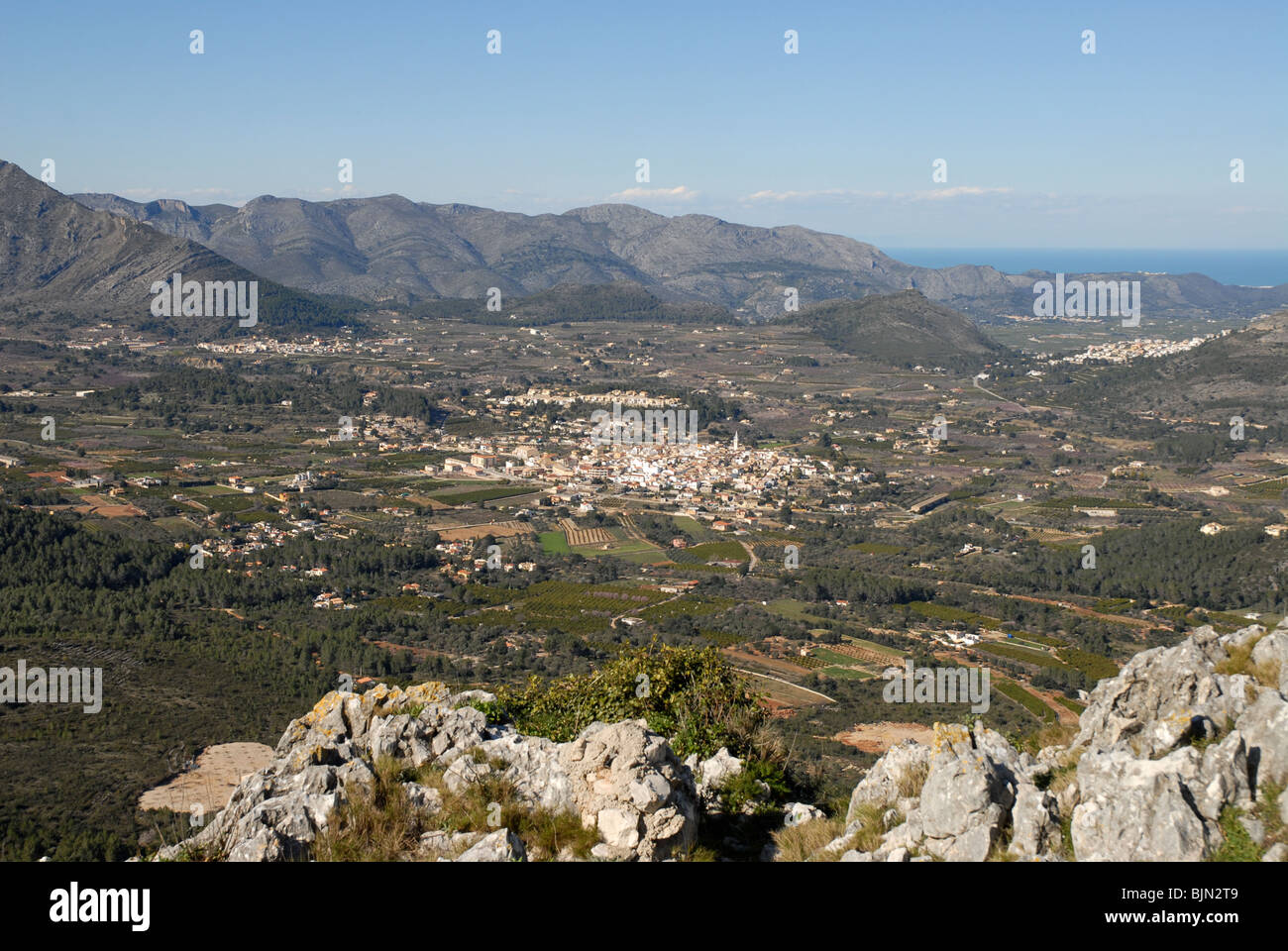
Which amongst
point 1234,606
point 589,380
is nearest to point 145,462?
point 589,380

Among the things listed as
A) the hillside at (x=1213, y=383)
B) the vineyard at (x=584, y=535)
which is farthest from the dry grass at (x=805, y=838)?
the hillside at (x=1213, y=383)

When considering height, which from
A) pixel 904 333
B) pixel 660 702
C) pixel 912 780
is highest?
pixel 904 333

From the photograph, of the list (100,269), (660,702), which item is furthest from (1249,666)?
(100,269)

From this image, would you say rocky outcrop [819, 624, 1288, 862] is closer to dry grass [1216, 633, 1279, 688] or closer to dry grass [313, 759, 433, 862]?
dry grass [1216, 633, 1279, 688]

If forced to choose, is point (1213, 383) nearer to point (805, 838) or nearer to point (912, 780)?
point (912, 780)

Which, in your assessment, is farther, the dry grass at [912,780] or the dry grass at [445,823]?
the dry grass at [912,780]

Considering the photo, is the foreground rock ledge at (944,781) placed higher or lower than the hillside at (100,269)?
lower

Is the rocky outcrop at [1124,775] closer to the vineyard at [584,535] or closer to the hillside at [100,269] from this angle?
the vineyard at [584,535]

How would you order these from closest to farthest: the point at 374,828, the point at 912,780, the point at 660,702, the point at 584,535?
the point at 374,828 < the point at 912,780 < the point at 660,702 < the point at 584,535
